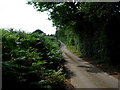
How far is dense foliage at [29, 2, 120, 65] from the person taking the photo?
14.1 meters

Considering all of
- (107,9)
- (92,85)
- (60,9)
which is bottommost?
(92,85)

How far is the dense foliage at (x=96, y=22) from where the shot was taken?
14.1 metres

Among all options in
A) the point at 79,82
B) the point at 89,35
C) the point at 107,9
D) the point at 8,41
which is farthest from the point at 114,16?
the point at 8,41

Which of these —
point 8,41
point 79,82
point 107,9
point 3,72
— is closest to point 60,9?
Result: point 107,9

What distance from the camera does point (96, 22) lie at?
17703 millimetres

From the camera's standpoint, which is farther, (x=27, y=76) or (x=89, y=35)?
(x=89, y=35)

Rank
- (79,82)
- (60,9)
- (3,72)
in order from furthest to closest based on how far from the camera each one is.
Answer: (60,9) < (79,82) < (3,72)

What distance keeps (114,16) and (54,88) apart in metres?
9.17

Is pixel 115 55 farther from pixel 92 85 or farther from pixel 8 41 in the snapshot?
pixel 8 41

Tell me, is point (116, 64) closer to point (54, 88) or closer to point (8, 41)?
point (54, 88)

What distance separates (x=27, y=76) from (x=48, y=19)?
2160cm

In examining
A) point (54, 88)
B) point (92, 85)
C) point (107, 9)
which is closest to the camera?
point (54, 88)

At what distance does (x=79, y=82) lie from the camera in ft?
32.2

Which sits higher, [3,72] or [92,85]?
[3,72]
